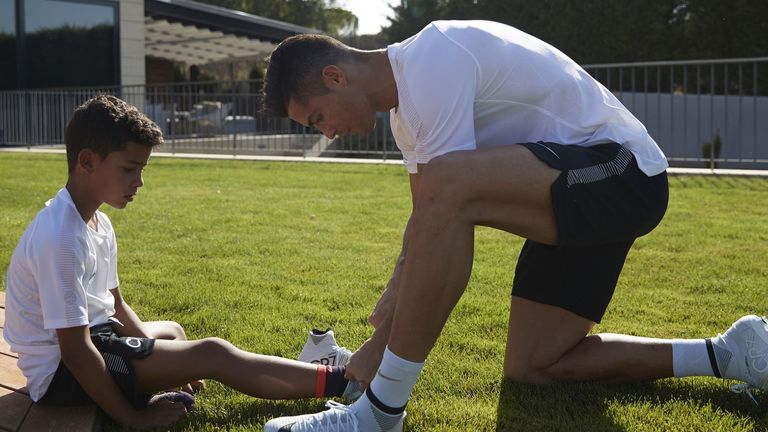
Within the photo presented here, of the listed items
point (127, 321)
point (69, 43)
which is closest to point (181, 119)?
point (69, 43)

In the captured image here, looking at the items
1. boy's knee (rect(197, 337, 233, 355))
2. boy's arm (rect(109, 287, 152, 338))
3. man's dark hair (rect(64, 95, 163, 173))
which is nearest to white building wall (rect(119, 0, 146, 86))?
boy's arm (rect(109, 287, 152, 338))

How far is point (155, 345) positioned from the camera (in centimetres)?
265

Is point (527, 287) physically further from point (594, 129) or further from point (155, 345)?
point (155, 345)

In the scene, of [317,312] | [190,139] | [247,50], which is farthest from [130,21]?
[317,312]

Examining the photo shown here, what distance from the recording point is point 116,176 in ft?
8.73

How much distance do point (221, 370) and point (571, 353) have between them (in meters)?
1.21

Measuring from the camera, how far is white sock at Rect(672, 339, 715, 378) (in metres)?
2.86

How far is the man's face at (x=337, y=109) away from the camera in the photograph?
263cm

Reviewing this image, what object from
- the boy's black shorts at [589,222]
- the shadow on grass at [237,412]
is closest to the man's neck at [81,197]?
the shadow on grass at [237,412]

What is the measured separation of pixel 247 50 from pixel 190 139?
44.4 ft

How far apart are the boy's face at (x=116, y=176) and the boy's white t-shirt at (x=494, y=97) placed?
2.89ft

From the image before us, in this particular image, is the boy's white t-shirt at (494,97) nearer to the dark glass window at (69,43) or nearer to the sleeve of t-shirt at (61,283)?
the sleeve of t-shirt at (61,283)

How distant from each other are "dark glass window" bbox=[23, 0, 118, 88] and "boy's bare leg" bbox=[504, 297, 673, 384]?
20039mm

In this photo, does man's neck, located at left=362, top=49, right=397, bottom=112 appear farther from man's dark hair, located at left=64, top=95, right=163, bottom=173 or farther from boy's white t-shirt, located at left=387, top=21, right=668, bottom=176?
man's dark hair, located at left=64, top=95, right=163, bottom=173
